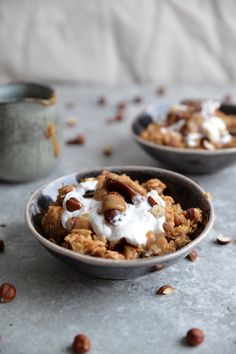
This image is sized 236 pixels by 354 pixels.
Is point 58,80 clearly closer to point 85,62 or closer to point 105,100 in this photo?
point 85,62

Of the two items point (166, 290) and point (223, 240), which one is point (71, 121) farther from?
point (166, 290)

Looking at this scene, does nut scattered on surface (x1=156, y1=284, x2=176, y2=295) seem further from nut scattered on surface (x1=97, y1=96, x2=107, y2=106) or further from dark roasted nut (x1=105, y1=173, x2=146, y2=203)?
nut scattered on surface (x1=97, y1=96, x2=107, y2=106)

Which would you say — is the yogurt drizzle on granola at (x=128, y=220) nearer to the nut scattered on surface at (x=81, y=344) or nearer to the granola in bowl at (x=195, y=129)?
the nut scattered on surface at (x=81, y=344)

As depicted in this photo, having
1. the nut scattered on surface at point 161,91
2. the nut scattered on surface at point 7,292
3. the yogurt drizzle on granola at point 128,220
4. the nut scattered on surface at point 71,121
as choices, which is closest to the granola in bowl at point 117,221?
the yogurt drizzle on granola at point 128,220

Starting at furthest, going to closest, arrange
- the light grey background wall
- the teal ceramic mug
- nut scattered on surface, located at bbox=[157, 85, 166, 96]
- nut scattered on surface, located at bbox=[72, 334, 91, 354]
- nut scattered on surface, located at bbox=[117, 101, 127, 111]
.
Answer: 1. the light grey background wall
2. nut scattered on surface, located at bbox=[157, 85, 166, 96]
3. nut scattered on surface, located at bbox=[117, 101, 127, 111]
4. the teal ceramic mug
5. nut scattered on surface, located at bbox=[72, 334, 91, 354]

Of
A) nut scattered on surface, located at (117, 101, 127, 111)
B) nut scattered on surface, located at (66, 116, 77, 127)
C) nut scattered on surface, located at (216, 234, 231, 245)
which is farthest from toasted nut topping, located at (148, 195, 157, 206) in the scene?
nut scattered on surface, located at (117, 101, 127, 111)

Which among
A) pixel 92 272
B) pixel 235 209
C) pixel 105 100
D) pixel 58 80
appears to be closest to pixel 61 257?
pixel 92 272
